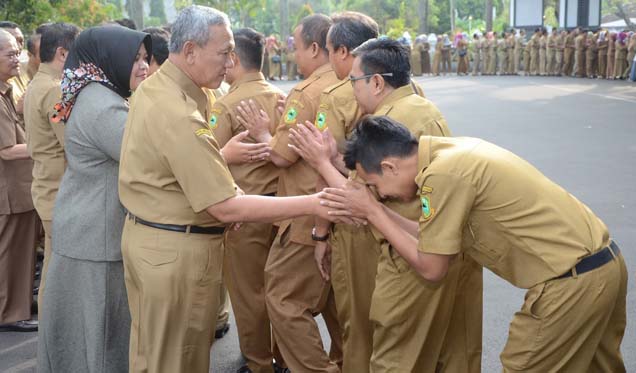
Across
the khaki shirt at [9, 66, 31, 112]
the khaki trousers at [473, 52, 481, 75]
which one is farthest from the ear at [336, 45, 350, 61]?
the khaki trousers at [473, 52, 481, 75]

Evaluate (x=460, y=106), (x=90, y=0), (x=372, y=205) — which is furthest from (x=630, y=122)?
(x=372, y=205)

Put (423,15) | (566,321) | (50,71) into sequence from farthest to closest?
(423,15) → (50,71) → (566,321)

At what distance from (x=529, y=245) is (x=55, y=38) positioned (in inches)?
137

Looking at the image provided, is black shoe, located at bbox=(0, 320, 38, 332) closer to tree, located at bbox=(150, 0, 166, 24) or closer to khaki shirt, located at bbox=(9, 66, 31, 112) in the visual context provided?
khaki shirt, located at bbox=(9, 66, 31, 112)

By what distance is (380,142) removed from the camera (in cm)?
316

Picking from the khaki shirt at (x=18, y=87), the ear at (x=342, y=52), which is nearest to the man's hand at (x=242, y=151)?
the ear at (x=342, y=52)

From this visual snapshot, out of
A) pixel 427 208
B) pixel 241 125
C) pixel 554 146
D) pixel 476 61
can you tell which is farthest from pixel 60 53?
pixel 476 61

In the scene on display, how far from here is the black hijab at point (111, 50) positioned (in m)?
3.56

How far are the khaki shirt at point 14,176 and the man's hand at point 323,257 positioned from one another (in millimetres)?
2443

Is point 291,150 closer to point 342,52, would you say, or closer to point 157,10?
point 342,52

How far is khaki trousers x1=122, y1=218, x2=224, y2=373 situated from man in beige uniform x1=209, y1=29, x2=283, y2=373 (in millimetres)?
1221

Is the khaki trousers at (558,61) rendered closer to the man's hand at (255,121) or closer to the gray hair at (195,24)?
the man's hand at (255,121)

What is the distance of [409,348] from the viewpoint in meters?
3.48

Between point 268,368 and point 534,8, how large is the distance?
37.4m
